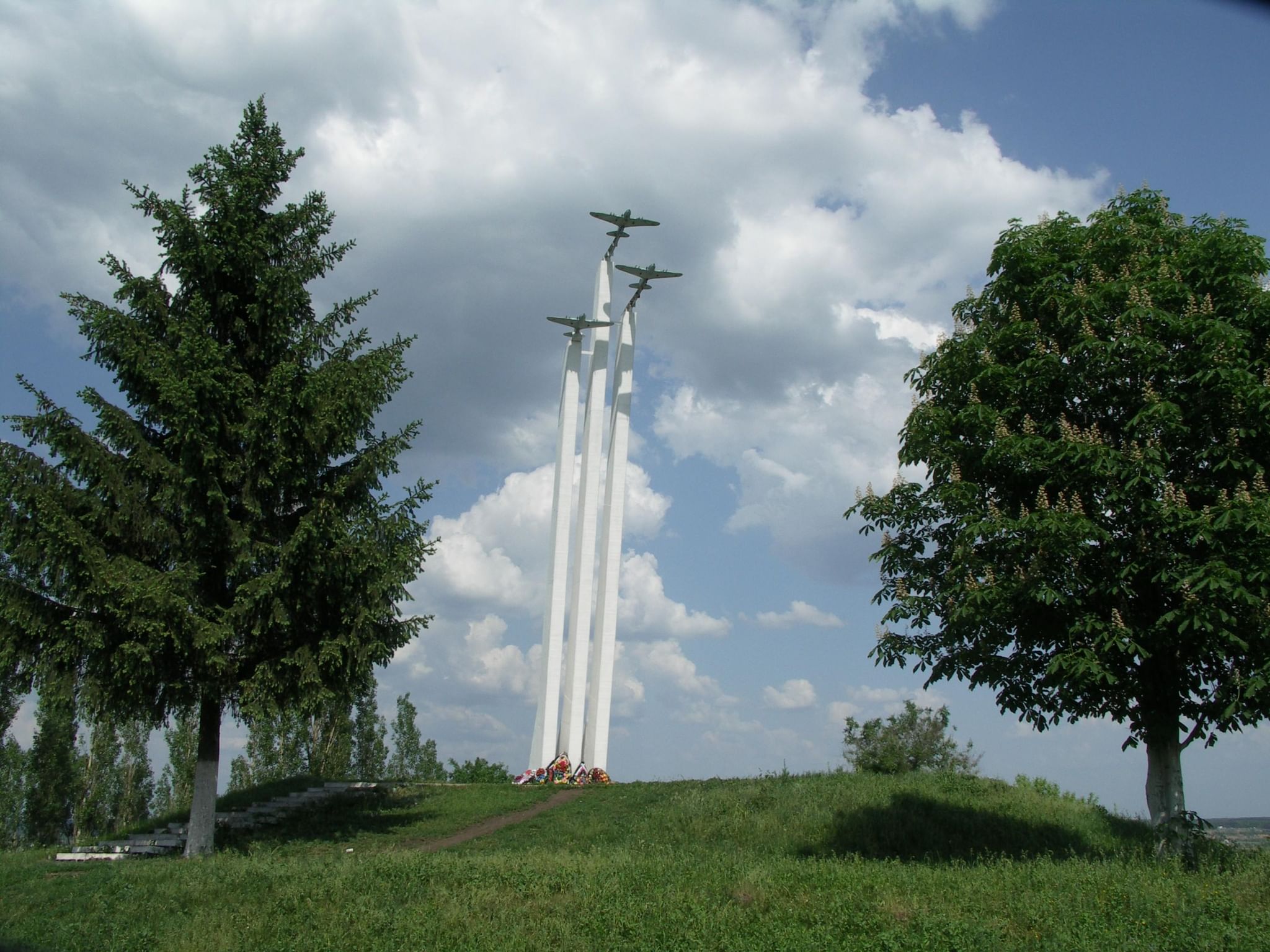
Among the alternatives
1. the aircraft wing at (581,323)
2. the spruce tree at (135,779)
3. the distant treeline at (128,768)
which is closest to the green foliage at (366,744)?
the distant treeline at (128,768)

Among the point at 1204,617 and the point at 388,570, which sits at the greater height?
the point at 388,570

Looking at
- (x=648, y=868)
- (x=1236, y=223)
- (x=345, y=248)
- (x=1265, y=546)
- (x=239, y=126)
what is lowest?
(x=648, y=868)

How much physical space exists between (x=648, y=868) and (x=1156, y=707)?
682cm

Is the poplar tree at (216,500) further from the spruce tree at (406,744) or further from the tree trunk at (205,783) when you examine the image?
the spruce tree at (406,744)

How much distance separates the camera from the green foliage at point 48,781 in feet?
125

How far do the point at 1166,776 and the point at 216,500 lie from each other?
1497 centimetres

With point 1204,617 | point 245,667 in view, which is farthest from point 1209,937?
point 245,667

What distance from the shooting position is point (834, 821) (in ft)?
61.2

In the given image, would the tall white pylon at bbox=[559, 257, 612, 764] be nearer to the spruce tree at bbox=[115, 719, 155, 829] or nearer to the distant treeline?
the distant treeline

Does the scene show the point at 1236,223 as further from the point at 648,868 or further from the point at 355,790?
the point at 355,790

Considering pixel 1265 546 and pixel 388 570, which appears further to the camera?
pixel 388 570

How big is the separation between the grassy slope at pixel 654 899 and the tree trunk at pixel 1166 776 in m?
0.65

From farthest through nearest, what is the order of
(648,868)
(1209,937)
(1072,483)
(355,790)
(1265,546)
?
(355,790), (648,868), (1072,483), (1265,546), (1209,937)

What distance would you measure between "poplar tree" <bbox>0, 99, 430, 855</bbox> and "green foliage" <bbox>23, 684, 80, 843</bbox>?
25301 millimetres
